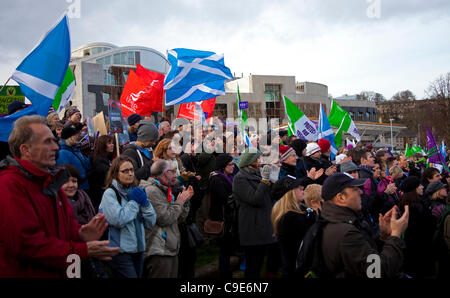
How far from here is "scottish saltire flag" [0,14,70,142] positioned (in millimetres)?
5312

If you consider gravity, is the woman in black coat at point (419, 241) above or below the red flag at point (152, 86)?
below

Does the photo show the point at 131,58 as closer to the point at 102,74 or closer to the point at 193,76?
the point at 102,74

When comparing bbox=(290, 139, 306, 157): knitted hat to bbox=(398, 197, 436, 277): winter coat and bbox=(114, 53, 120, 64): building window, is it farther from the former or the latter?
bbox=(114, 53, 120, 64): building window

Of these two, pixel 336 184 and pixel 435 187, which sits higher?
pixel 336 184

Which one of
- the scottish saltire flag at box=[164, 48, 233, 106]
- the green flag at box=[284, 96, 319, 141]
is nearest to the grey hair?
the scottish saltire flag at box=[164, 48, 233, 106]

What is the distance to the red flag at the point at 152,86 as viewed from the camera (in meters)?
10.7

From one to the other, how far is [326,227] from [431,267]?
13.8 ft

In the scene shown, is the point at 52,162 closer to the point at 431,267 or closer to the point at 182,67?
the point at 431,267

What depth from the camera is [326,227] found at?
3.56 meters

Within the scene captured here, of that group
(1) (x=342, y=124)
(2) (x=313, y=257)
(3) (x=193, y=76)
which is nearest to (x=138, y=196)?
(2) (x=313, y=257)

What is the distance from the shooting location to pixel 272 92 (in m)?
71.9

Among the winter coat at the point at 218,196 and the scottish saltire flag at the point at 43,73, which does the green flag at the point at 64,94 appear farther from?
the winter coat at the point at 218,196

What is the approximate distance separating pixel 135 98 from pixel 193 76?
166 centimetres

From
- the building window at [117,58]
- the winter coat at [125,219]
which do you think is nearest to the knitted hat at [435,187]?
the winter coat at [125,219]
